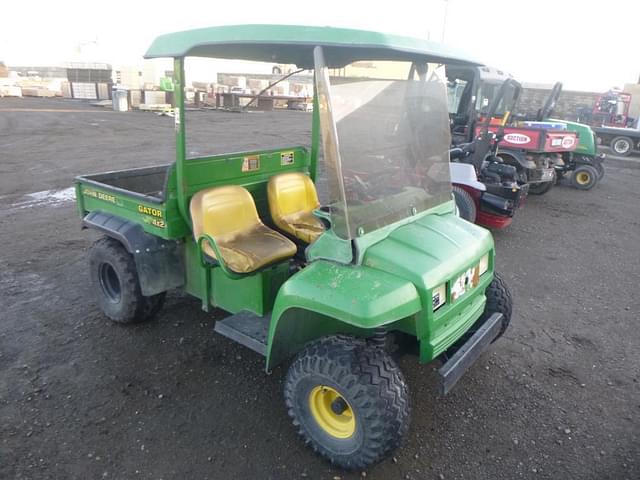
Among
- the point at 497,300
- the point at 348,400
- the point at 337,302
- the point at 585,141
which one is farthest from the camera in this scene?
the point at 585,141

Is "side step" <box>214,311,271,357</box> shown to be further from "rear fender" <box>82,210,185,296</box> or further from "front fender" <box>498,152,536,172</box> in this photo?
"front fender" <box>498,152,536,172</box>

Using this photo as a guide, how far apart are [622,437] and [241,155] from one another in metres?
3.05

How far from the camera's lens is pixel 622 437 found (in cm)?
283

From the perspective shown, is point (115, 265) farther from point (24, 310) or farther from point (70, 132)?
point (70, 132)

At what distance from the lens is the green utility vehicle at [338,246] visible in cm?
231

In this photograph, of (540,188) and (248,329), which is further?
(540,188)

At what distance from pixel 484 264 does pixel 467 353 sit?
2.08 feet

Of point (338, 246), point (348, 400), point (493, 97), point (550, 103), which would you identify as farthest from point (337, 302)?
point (550, 103)

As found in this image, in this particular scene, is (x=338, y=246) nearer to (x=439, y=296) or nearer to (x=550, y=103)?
(x=439, y=296)

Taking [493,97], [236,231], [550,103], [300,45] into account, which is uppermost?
[300,45]

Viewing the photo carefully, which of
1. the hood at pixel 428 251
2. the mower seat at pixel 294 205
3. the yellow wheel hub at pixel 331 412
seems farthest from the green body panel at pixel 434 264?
the mower seat at pixel 294 205

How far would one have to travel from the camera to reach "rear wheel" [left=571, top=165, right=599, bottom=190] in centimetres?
1005

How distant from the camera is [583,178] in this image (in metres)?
10.2

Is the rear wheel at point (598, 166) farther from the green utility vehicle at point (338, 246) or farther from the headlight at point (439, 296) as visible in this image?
the headlight at point (439, 296)
